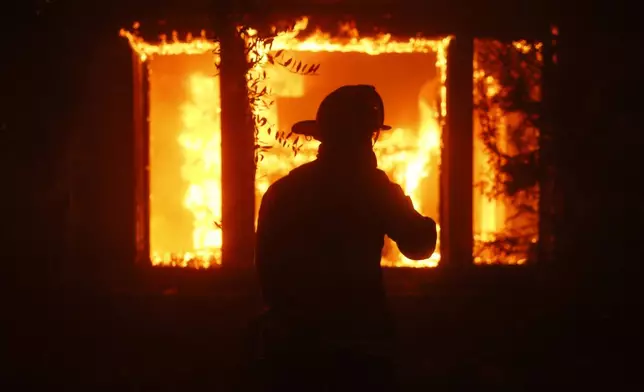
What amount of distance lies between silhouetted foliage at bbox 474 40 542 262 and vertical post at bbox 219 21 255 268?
2.15 metres

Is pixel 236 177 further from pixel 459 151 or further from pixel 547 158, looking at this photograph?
pixel 547 158

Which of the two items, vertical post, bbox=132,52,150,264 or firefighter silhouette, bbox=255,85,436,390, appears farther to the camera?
vertical post, bbox=132,52,150,264

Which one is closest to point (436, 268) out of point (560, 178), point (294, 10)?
point (560, 178)

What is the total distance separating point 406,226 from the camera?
2.70m

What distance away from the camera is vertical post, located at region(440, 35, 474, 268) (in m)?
5.46

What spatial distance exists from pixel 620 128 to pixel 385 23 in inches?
91.0

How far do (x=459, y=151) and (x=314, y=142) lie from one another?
1.36 meters

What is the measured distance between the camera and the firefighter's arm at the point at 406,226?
106 inches

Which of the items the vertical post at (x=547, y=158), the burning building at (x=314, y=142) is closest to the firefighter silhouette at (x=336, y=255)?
the burning building at (x=314, y=142)

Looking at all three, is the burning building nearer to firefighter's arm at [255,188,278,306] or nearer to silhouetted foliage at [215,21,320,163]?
silhouetted foliage at [215,21,320,163]

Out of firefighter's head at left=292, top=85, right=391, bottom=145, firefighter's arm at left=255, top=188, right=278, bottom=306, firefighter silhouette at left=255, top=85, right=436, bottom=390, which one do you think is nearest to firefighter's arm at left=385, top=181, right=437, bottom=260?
firefighter silhouette at left=255, top=85, right=436, bottom=390

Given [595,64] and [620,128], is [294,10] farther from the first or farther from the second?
[620,128]

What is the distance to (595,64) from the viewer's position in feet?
17.4

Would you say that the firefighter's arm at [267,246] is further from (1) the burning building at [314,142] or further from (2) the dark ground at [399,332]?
(2) the dark ground at [399,332]
